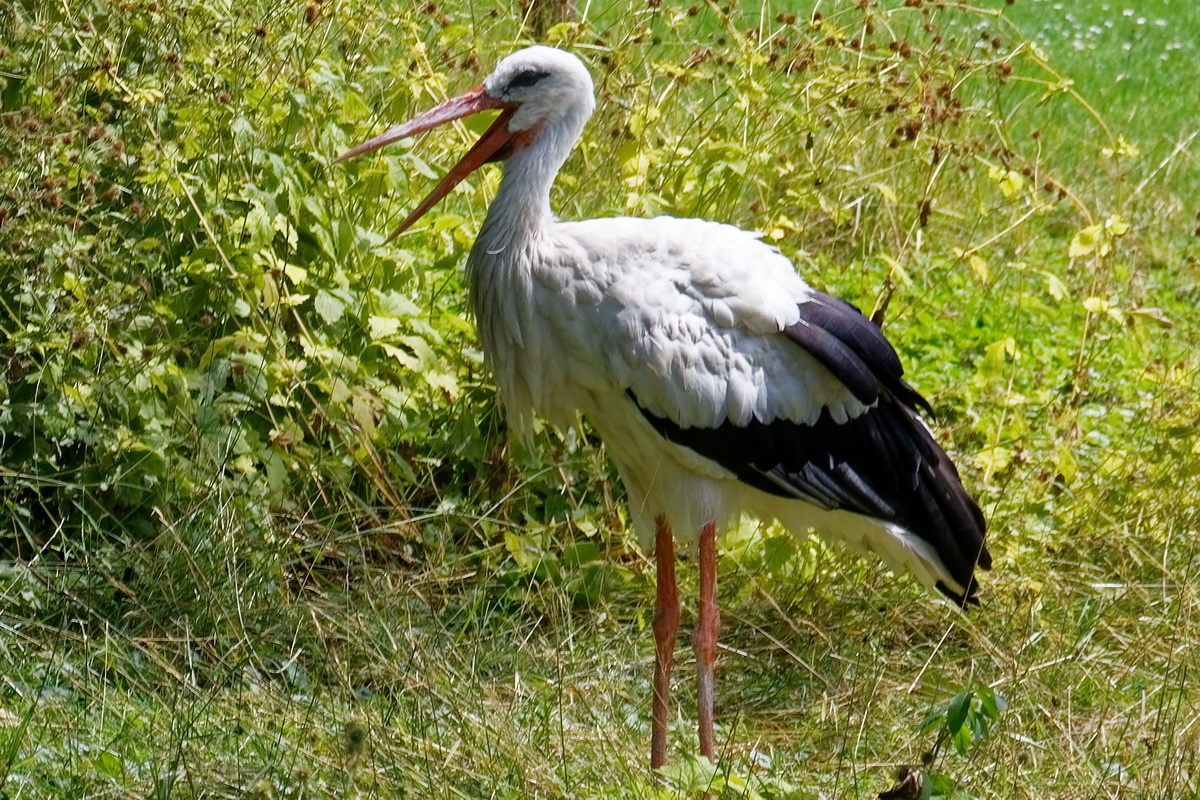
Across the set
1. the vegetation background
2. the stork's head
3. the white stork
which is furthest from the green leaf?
the stork's head

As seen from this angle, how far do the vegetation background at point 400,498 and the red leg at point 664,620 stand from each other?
3.9 inches

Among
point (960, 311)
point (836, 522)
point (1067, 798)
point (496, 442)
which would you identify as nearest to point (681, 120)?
point (960, 311)

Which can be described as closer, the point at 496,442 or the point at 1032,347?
the point at 496,442

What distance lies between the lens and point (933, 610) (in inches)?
180

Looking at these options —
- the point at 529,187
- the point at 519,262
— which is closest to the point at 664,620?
the point at 519,262

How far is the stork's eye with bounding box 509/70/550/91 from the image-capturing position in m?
3.85

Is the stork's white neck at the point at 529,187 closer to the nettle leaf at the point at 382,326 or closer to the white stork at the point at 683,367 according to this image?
the white stork at the point at 683,367

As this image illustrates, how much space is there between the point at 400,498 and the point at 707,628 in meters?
0.98

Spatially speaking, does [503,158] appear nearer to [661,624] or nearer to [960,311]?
[661,624]

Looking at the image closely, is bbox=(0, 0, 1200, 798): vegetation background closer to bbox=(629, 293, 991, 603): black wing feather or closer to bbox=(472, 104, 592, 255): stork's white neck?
bbox=(629, 293, 991, 603): black wing feather

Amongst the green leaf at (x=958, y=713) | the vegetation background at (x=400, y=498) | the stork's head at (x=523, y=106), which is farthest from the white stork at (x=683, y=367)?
the green leaf at (x=958, y=713)

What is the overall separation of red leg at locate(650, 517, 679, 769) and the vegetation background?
0.33 feet

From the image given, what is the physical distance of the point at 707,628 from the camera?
13.3 ft

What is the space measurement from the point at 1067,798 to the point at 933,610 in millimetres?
1346
